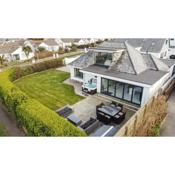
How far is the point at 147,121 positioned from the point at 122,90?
203 inches

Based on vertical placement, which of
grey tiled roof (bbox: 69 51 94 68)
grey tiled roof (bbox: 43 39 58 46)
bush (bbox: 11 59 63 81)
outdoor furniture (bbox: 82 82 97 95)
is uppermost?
grey tiled roof (bbox: 43 39 58 46)

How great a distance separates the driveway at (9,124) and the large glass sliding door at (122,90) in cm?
838

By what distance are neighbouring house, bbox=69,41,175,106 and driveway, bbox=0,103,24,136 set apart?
7.64 m

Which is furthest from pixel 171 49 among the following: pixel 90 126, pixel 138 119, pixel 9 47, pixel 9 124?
pixel 9 47

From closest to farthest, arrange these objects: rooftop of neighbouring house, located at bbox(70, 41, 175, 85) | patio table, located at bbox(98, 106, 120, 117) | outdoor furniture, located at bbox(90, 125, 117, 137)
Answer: outdoor furniture, located at bbox(90, 125, 117, 137) → patio table, located at bbox(98, 106, 120, 117) → rooftop of neighbouring house, located at bbox(70, 41, 175, 85)

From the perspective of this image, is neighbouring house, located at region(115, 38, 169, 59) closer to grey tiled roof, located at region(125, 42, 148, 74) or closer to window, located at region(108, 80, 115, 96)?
grey tiled roof, located at region(125, 42, 148, 74)

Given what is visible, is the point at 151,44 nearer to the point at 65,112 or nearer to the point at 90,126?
the point at 65,112

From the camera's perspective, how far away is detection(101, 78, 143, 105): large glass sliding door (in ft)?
47.2

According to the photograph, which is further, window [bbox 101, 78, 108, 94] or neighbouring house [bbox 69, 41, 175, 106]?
window [bbox 101, 78, 108, 94]

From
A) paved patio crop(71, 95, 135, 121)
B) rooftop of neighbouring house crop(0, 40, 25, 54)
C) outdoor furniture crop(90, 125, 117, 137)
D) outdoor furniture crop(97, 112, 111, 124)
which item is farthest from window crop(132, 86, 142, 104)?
rooftop of neighbouring house crop(0, 40, 25, 54)

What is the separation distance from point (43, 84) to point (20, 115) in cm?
968

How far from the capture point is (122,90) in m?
15.1

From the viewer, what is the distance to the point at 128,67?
1588 centimetres
